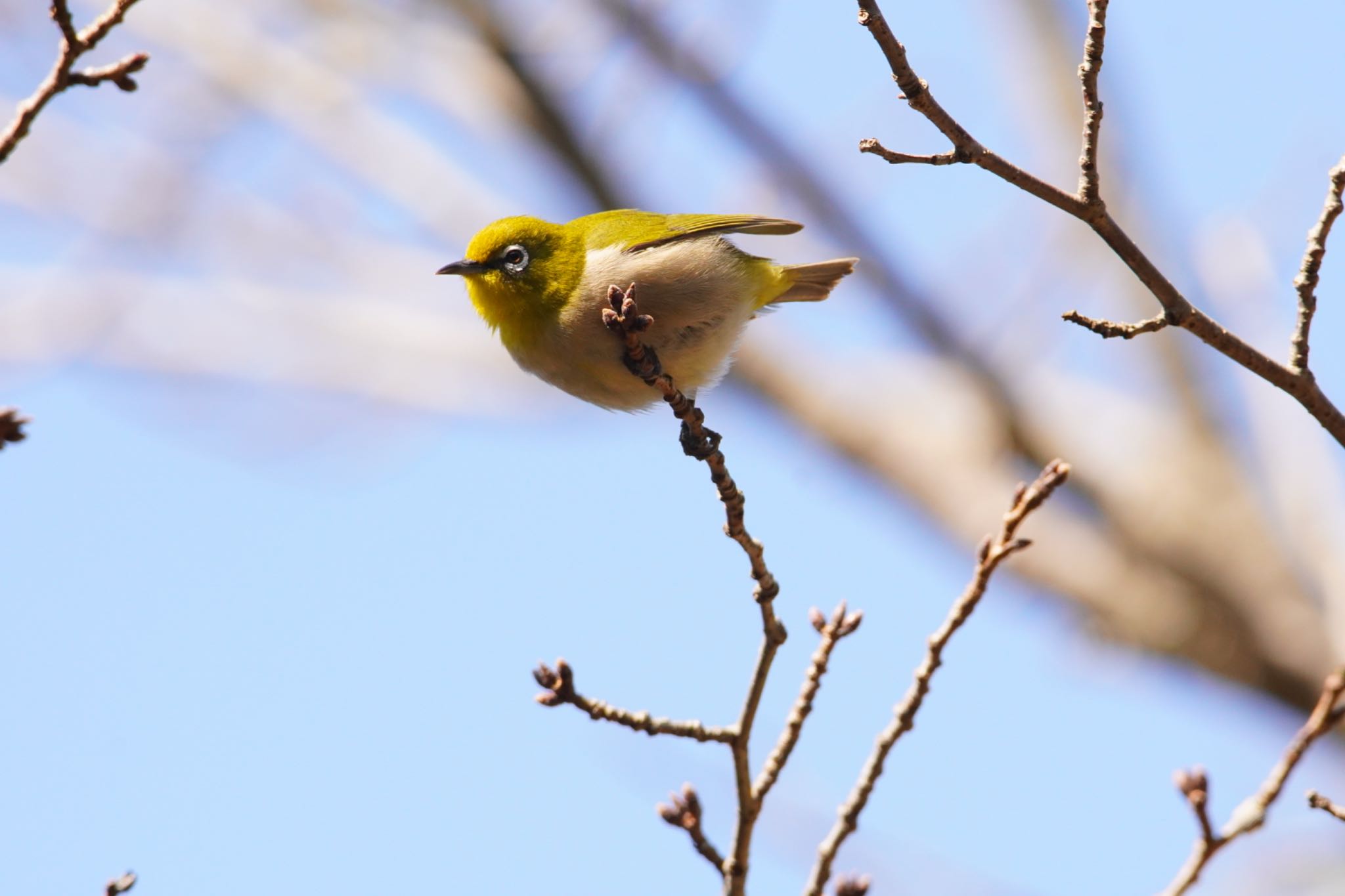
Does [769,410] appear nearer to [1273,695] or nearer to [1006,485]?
[1006,485]

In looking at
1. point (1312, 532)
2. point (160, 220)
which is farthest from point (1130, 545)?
point (160, 220)

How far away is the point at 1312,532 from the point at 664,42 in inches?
214

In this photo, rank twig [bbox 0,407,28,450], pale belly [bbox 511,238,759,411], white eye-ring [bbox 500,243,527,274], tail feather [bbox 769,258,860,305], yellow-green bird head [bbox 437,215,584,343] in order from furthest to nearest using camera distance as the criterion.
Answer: tail feather [bbox 769,258,860,305] < white eye-ring [bbox 500,243,527,274] < yellow-green bird head [bbox 437,215,584,343] < pale belly [bbox 511,238,759,411] < twig [bbox 0,407,28,450]

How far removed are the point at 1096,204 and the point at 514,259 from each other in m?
2.55

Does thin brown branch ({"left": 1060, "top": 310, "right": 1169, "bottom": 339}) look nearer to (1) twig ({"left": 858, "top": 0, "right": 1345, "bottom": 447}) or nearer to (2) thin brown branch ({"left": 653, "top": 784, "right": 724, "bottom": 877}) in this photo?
(1) twig ({"left": 858, "top": 0, "right": 1345, "bottom": 447})

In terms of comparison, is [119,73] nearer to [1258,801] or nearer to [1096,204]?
[1096,204]

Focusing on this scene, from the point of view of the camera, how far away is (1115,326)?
2.67 meters

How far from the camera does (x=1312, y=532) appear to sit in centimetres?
873

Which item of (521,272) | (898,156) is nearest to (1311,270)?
(898,156)

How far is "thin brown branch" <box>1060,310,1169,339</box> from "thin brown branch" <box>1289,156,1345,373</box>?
0.29 meters

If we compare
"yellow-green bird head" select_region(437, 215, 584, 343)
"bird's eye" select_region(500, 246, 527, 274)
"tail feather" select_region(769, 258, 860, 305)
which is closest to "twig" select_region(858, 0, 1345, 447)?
"yellow-green bird head" select_region(437, 215, 584, 343)

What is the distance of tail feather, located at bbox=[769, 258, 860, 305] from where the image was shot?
534cm

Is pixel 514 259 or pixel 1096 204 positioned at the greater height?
pixel 514 259

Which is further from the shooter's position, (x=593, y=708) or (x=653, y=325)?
(x=653, y=325)
